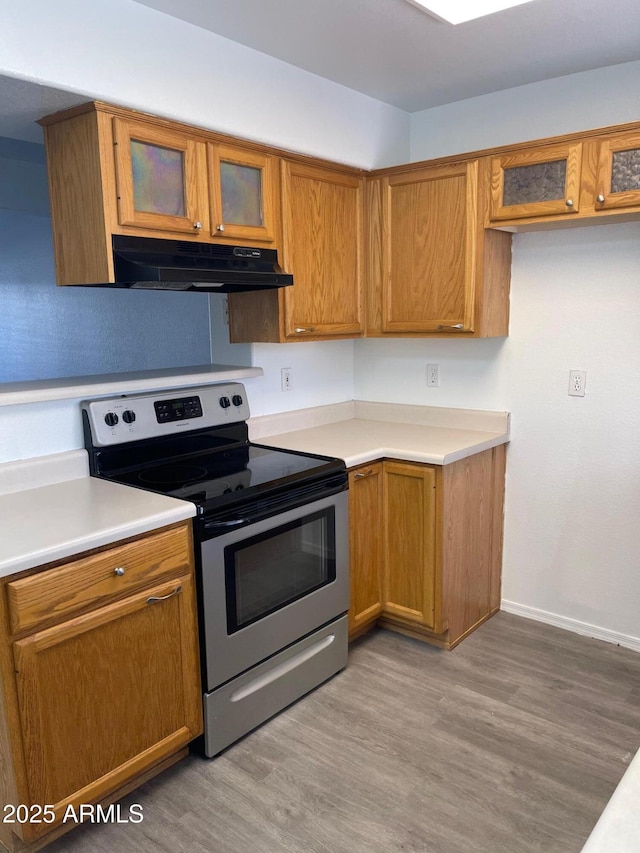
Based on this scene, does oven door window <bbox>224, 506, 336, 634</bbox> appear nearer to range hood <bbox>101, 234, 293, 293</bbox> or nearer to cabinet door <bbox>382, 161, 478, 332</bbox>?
range hood <bbox>101, 234, 293, 293</bbox>

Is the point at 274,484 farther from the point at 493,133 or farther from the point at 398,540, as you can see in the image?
the point at 493,133

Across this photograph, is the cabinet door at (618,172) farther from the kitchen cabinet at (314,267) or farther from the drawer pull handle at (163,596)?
the drawer pull handle at (163,596)

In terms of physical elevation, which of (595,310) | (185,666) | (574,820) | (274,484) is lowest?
(574,820)

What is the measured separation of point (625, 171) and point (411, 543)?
165 cm

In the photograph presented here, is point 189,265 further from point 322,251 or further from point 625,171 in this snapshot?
point 625,171

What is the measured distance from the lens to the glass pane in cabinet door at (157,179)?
2.07 meters

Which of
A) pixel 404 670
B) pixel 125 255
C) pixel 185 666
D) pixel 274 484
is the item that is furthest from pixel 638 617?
pixel 125 255

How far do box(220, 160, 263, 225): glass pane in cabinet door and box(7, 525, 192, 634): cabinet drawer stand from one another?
1.21m

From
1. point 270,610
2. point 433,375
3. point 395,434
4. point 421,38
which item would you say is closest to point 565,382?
point 433,375

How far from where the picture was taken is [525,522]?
3051 millimetres

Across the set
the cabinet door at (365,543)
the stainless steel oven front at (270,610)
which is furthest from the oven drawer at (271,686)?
the cabinet door at (365,543)

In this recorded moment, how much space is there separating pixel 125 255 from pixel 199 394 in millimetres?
745

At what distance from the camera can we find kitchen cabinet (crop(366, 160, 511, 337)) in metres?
2.71

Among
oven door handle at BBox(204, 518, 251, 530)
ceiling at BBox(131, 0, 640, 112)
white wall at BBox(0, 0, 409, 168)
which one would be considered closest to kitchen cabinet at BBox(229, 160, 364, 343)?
white wall at BBox(0, 0, 409, 168)
